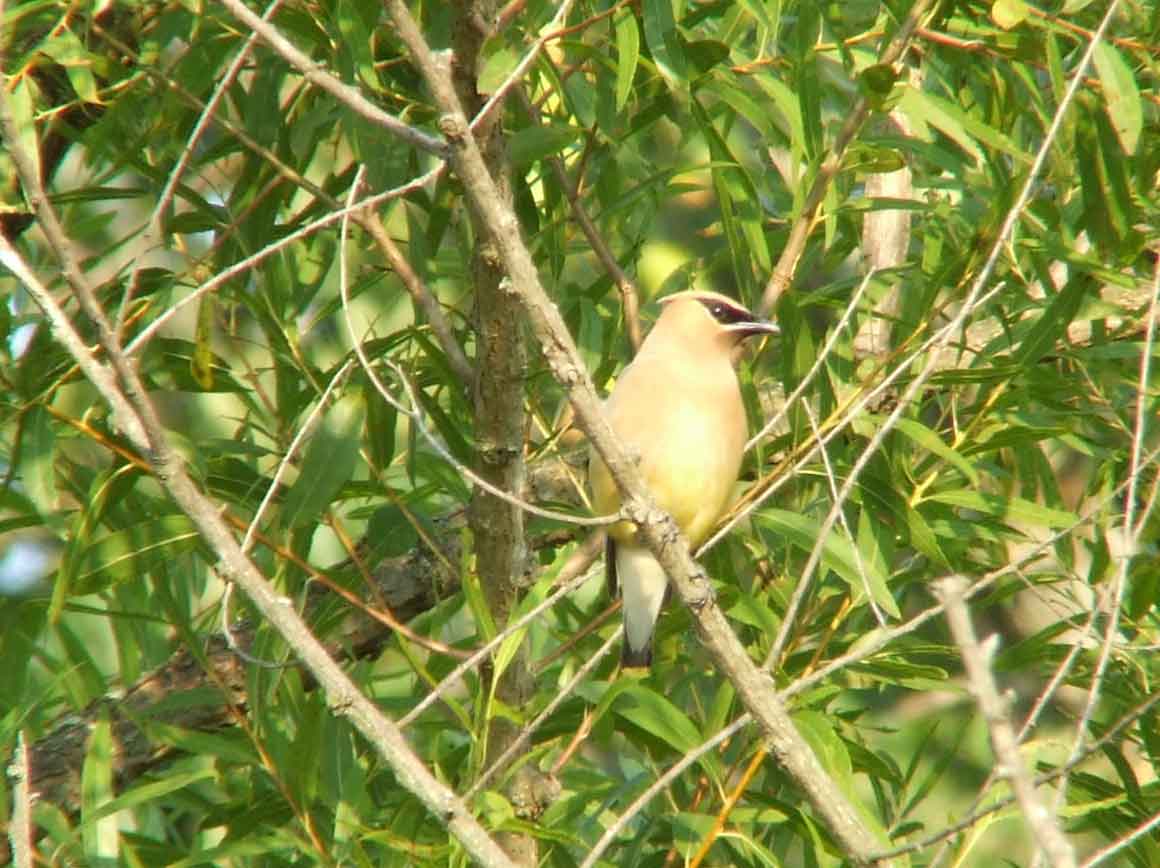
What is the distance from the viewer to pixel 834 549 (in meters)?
2.94

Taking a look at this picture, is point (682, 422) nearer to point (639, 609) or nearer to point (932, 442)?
point (639, 609)

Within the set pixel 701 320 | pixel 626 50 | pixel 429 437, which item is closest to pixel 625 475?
pixel 429 437

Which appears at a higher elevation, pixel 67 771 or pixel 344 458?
pixel 344 458

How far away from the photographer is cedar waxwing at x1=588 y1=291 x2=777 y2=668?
3.49m

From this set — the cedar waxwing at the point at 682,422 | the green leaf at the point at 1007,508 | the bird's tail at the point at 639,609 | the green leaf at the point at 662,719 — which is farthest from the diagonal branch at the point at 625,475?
the cedar waxwing at the point at 682,422

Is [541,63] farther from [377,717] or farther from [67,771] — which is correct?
[67,771]

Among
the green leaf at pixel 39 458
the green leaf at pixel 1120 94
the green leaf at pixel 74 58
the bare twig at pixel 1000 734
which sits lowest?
the green leaf at pixel 39 458

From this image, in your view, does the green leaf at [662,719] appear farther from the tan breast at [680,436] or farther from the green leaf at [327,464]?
the tan breast at [680,436]

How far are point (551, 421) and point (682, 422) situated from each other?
0.89 feet

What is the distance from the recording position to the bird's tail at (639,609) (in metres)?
3.22

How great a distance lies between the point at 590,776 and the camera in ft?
11.2

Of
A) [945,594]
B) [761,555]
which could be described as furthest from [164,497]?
[945,594]

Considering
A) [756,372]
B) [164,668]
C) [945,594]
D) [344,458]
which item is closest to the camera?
[945,594]

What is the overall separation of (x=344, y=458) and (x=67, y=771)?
3.19 feet
